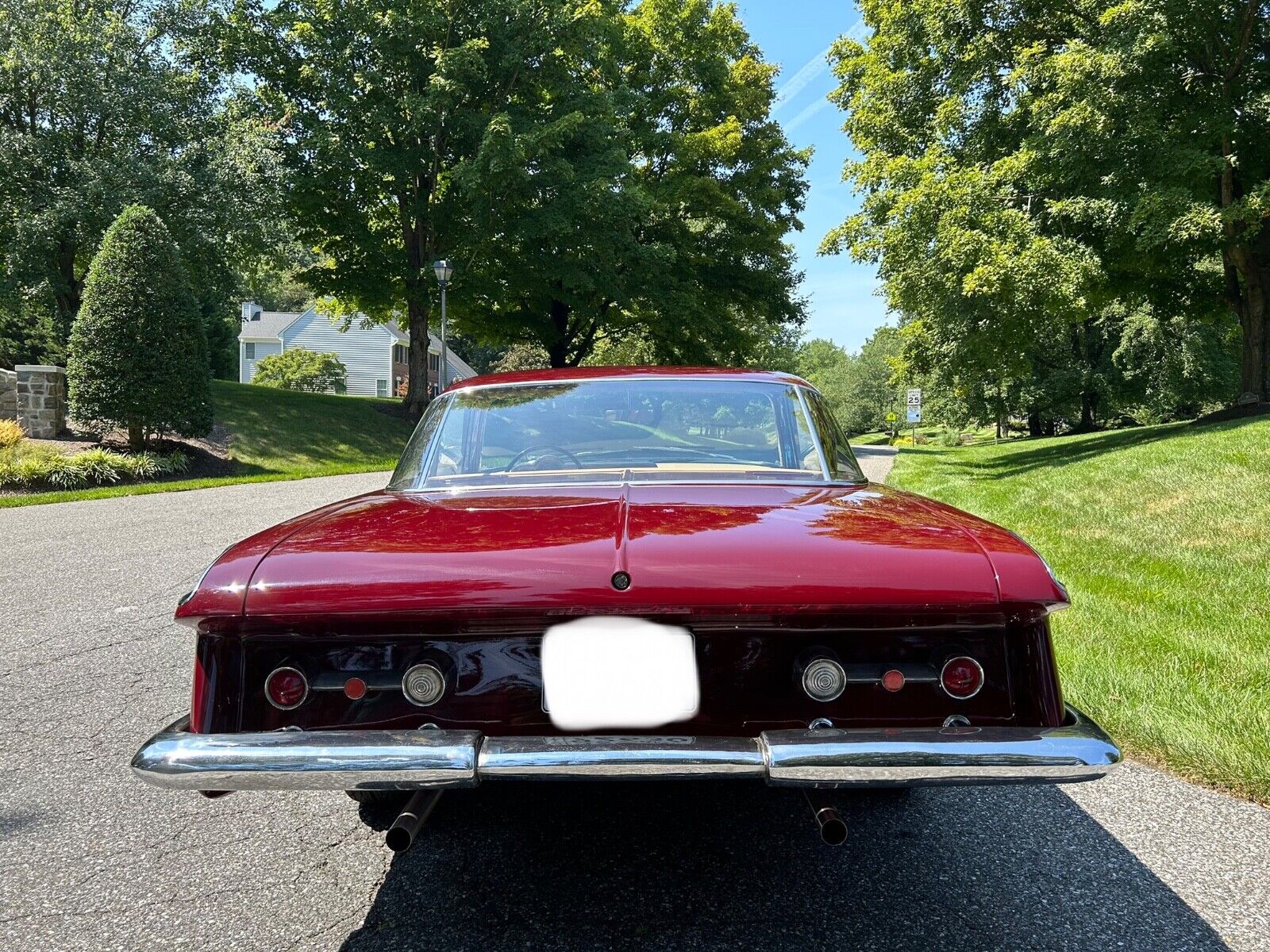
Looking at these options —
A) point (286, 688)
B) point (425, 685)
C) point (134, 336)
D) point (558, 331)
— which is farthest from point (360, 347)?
point (425, 685)

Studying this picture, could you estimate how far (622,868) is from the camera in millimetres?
2357

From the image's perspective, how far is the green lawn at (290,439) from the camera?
13219 millimetres

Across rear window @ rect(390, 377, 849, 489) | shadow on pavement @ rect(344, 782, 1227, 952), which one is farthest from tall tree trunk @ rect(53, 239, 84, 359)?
shadow on pavement @ rect(344, 782, 1227, 952)

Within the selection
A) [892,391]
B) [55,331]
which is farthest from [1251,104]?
[892,391]

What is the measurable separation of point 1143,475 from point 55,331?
899 inches

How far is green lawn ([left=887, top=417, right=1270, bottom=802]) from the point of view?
3230mm

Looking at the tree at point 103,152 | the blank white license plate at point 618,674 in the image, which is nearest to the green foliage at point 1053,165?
the tree at point 103,152

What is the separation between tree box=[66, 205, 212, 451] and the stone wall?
3.65ft

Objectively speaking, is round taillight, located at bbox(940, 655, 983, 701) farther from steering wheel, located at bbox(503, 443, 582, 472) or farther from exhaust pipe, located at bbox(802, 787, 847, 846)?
steering wheel, located at bbox(503, 443, 582, 472)

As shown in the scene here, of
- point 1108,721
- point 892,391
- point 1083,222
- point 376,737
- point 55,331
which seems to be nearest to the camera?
point 376,737

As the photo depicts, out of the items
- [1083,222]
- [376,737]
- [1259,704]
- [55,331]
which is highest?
[1083,222]

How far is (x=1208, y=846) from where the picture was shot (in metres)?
2.48

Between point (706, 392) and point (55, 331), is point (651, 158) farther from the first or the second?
point (706, 392)

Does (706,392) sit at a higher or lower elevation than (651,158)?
lower
